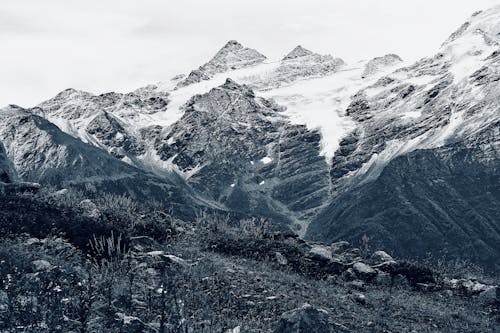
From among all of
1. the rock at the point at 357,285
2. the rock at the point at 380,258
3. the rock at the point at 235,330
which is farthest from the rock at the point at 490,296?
the rock at the point at 235,330

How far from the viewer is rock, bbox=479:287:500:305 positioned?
14829cm

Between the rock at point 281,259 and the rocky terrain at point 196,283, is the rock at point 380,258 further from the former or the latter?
the rock at point 281,259

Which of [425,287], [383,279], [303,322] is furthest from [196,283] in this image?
[425,287]

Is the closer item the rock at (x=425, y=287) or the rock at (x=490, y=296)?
the rock at (x=490, y=296)

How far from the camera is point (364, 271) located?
520 feet

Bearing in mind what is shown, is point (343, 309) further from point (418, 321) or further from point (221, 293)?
point (221, 293)

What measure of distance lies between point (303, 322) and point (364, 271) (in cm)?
6617

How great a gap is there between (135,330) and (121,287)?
23.6 metres

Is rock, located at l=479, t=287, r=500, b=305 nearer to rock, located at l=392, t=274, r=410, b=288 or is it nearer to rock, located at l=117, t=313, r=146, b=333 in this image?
rock, located at l=392, t=274, r=410, b=288

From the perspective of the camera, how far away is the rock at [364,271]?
517ft

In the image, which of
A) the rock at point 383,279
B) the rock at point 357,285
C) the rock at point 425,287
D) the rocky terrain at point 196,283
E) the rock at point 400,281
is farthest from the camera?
the rock at point 400,281

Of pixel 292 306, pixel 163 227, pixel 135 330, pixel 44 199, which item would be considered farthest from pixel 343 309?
pixel 44 199

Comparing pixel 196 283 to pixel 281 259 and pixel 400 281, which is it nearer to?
pixel 281 259

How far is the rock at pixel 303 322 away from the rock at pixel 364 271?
61.4m
